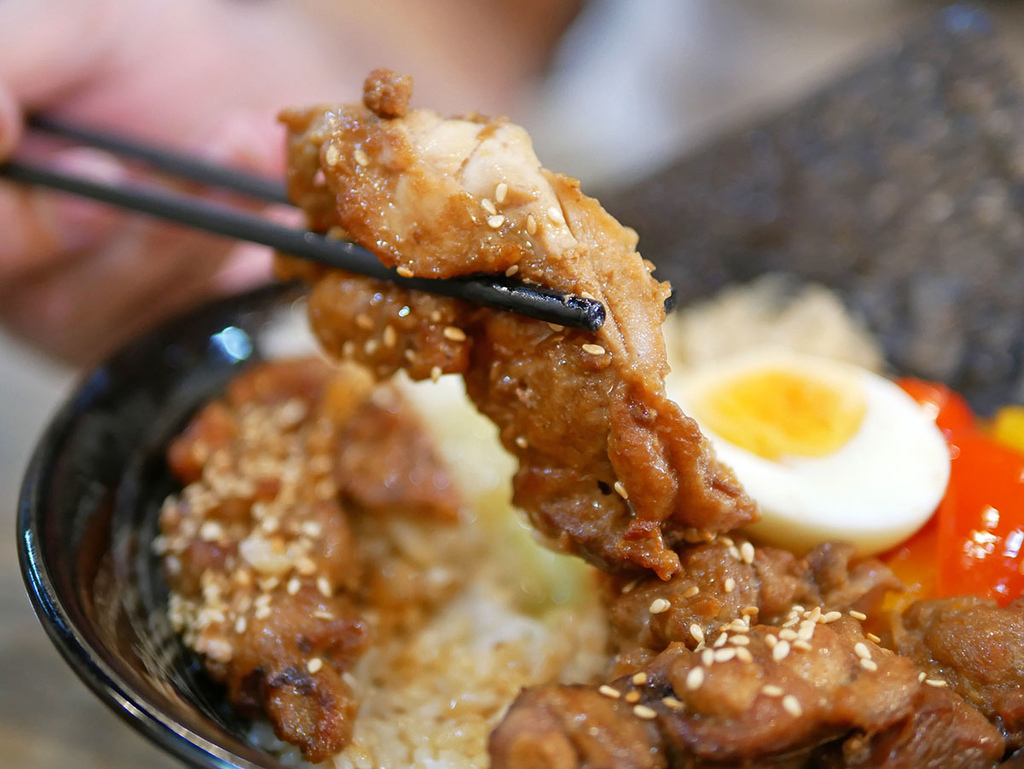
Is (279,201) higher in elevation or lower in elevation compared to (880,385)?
lower

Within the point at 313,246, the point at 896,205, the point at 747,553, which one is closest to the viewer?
the point at 747,553

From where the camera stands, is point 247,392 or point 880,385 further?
point 247,392

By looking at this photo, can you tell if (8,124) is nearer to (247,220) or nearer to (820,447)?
(247,220)

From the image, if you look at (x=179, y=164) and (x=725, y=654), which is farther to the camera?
(x=179, y=164)

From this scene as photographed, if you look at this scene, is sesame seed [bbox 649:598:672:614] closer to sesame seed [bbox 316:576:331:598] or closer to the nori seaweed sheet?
sesame seed [bbox 316:576:331:598]

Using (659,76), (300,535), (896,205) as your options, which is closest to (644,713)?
(300,535)

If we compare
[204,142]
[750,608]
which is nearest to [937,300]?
[750,608]

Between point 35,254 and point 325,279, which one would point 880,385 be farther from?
point 35,254
